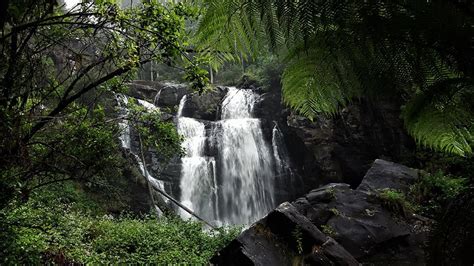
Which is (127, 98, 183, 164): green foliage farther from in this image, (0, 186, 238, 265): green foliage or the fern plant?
the fern plant

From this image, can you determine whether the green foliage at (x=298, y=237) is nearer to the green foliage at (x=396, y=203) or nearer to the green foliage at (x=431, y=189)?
the green foliage at (x=396, y=203)

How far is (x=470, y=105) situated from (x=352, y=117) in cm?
1613

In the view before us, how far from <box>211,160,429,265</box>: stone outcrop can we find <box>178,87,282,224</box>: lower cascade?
622 centimetres

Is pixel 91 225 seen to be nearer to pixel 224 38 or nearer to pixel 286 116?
pixel 224 38

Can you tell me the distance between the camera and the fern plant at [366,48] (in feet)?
3.07

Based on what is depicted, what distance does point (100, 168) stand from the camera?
18.9 ft

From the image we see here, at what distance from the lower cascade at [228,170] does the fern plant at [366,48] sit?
14.7 metres

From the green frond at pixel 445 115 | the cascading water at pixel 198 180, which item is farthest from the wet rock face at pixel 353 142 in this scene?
the green frond at pixel 445 115

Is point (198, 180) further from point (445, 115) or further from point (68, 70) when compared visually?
point (445, 115)

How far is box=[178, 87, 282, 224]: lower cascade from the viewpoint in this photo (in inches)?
629

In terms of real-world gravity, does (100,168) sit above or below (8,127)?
below

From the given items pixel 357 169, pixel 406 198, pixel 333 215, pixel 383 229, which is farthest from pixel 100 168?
pixel 357 169

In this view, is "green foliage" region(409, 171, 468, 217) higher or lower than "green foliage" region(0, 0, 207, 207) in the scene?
lower

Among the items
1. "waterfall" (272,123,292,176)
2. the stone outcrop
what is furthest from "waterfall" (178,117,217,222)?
the stone outcrop
